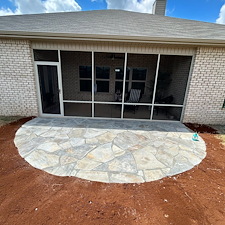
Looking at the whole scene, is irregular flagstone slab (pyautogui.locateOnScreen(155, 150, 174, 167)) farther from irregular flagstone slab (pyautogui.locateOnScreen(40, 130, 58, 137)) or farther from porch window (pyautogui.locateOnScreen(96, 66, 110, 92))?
porch window (pyautogui.locateOnScreen(96, 66, 110, 92))

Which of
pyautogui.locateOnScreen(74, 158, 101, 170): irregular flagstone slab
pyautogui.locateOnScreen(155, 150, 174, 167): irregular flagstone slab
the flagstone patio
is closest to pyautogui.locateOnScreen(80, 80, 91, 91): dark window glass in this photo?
the flagstone patio

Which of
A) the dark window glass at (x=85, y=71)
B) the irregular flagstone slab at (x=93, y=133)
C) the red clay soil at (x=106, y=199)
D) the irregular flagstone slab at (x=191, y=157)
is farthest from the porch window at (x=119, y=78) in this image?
the red clay soil at (x=106, y=199)

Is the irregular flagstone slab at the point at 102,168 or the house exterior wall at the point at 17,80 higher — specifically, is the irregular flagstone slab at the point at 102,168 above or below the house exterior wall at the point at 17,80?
below

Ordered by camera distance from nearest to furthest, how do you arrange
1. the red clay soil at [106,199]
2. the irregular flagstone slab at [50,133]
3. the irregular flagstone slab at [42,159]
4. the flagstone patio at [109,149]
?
the red clay soil at [106,199] → the flagstone patio at [109,149] → the irregular flagstone slab at [42,159] → the irregular flagstone slab at [50,133]

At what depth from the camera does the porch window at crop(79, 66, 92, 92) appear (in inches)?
320

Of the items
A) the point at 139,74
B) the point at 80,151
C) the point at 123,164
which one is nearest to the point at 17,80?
the point at 80,151

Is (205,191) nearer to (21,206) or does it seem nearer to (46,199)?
(46,199)

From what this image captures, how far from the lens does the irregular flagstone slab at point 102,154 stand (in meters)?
3.04

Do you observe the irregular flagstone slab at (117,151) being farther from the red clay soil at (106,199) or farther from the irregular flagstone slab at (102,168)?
the red clay soil at (106,199)

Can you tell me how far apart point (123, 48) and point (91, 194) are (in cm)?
430

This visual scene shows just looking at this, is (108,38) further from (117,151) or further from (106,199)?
(106,199)

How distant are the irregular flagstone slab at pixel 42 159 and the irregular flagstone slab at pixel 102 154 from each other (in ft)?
2.43

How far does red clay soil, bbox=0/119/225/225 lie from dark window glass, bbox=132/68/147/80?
630cm

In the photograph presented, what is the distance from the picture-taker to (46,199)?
6.75 feet
